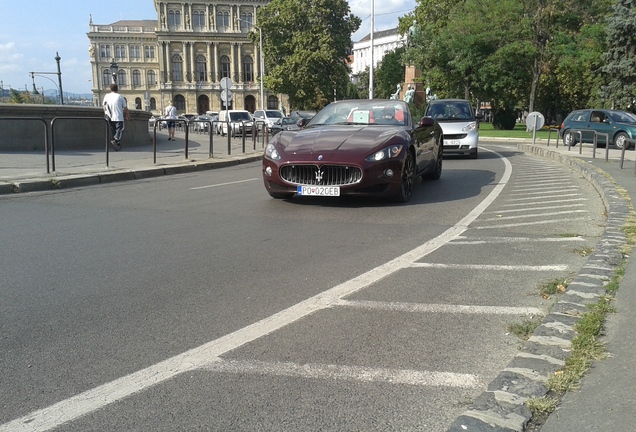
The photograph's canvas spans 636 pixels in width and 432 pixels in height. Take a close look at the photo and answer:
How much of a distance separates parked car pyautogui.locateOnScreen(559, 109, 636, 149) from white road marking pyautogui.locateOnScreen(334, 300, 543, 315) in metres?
20.7

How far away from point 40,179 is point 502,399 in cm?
1055

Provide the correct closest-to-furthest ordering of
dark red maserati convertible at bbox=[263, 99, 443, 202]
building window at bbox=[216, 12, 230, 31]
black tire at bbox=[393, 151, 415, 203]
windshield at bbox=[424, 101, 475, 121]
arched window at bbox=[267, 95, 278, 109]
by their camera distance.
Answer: dark red maserati convertible at bbox=[263, 99, 443, 202]
black tire at bbox=[393, 151, 415, 203]
windshield at bbox=[424, 101, 475, 121]
building window at bbox=[216, 12, 230, 31]
arched window at bbox=[267, 95, 278, 109]

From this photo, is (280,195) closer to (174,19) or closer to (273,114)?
(273,114)

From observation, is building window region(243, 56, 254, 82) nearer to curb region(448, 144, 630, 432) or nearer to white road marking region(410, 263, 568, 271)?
white road marking region(410, 263, 568, 271)

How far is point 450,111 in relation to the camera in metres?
19.2

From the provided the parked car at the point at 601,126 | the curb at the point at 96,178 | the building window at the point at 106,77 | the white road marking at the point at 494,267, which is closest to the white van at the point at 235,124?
the parked car at the point at 601,126

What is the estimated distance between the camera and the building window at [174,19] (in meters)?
106

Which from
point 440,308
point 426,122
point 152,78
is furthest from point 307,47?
point 440,308

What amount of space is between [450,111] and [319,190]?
11862mm

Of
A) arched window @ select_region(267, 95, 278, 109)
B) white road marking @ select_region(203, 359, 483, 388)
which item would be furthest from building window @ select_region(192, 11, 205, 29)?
white road marking @ select_region(203, 359, 483, 388)

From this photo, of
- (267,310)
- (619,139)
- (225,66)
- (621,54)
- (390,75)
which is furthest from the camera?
(225,66)

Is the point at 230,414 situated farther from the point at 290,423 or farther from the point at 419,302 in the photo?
the point at 419,302

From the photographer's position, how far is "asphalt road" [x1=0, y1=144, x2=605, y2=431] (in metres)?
2.92

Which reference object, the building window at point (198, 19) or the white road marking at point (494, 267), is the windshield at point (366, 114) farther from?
the building window at point (198, 19)
